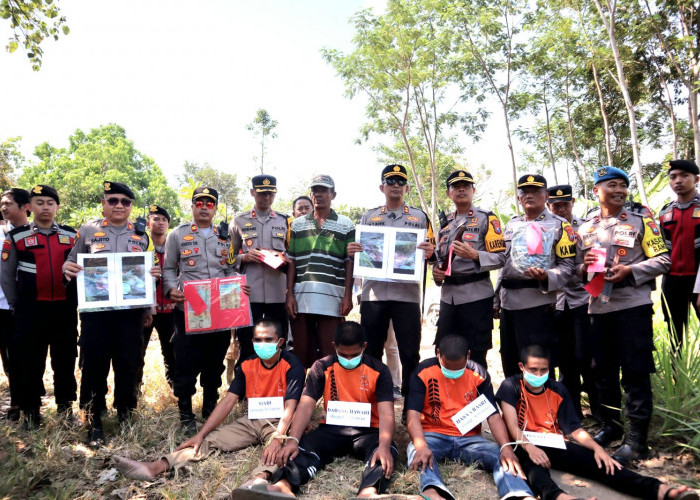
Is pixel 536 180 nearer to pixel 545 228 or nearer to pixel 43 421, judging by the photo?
pixel 545 228

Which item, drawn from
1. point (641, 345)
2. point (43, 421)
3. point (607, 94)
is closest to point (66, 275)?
point (43, 421)

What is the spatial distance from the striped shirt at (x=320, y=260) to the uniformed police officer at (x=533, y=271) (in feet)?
4.99

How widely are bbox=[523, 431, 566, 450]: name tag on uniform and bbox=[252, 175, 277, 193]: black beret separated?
10.2ft

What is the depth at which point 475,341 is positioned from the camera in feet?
14.1

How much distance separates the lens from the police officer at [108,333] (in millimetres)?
4293

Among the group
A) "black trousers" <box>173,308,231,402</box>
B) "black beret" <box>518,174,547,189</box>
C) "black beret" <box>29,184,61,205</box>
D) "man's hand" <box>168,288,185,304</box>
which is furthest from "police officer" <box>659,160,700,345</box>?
"black beret" <box>29,184,61,205</box>

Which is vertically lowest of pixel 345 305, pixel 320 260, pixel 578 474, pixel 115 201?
pixel 578 474

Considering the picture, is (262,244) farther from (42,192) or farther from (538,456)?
(538,456)

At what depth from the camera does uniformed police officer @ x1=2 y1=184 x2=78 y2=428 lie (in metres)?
4.48

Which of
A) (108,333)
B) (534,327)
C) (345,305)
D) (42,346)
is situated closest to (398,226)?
(345,305)

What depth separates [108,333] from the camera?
435 cm

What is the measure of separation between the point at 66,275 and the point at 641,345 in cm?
477

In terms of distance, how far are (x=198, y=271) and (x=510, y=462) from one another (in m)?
3.12

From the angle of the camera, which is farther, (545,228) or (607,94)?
(607,94)
